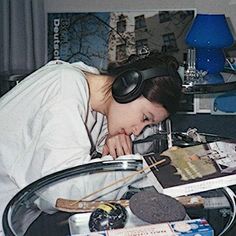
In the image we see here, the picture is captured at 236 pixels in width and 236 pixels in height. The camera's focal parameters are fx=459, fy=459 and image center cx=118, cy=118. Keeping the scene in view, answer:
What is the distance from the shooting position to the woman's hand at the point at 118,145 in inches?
49.6

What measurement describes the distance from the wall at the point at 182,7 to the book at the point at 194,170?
6.63ft

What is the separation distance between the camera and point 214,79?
2150mm

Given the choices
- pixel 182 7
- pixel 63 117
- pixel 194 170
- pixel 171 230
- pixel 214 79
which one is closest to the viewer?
pixel 171 230

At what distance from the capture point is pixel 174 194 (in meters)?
0.80

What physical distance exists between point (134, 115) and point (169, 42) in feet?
6.43

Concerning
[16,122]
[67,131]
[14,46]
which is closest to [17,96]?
[16,122]

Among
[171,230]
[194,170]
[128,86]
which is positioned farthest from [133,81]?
[171,230]

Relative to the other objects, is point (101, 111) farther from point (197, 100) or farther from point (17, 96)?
point (197, 100)

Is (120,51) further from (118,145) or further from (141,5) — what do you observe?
(118,145)

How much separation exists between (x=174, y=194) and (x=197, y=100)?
2436mm

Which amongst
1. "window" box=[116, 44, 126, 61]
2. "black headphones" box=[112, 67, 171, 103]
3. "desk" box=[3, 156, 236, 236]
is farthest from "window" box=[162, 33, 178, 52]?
"desk" box=[3, 156, 236, 236]

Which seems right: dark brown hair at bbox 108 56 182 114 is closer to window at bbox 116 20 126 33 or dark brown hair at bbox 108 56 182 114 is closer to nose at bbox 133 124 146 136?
nose at bbox 133 124 146 136

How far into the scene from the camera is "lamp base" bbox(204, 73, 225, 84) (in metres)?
2.08

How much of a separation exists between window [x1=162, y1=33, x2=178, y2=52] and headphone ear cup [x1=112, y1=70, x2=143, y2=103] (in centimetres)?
194
